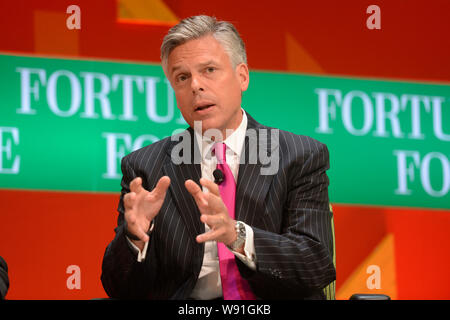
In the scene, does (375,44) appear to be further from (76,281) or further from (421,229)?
(76,281)

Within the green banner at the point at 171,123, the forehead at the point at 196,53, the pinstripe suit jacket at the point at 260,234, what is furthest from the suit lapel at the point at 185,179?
the green banner at the point at 171,123

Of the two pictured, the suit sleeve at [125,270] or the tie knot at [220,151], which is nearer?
the suit sleeve at [125,270]

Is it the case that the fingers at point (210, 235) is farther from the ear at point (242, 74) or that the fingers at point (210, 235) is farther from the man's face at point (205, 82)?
the ear at point (242, 74)

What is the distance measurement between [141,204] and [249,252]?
14.1 inches

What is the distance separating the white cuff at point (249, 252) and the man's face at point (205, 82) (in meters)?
0.49

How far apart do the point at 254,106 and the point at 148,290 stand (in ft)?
5.27

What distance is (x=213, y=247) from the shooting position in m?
2.34

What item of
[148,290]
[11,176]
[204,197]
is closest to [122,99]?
[11,176]

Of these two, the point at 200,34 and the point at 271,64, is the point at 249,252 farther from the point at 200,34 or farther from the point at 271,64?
the point at 271,64

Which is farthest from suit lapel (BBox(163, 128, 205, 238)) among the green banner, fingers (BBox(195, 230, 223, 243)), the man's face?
the green banner

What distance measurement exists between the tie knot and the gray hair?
0.32 meters

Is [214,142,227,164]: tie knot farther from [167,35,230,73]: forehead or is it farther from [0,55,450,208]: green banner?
[0,55,450,208]: green banner

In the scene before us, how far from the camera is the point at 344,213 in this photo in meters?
3.72

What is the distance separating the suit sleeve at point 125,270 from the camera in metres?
2.20
